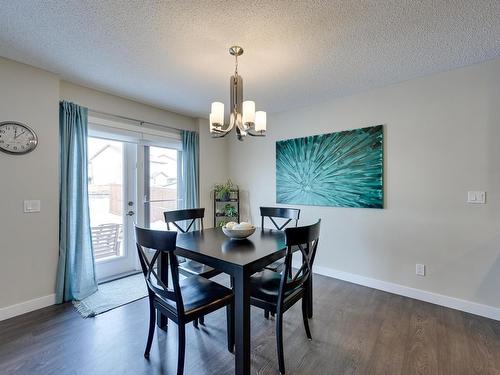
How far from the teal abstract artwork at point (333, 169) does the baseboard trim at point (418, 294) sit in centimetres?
92

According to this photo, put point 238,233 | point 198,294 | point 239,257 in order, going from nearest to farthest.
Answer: point 239,257 → point 198,294 → point 238,233

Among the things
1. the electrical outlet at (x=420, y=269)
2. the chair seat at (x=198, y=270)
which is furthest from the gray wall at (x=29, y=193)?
the electrical outlet at (x=420, y=269)

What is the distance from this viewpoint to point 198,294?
5.65ft

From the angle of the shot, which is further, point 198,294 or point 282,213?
point 282,213

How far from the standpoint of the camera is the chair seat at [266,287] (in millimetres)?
1738

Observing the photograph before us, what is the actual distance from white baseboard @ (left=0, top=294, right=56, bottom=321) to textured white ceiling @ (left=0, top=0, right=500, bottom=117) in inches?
91.5

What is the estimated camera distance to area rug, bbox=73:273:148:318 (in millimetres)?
2408

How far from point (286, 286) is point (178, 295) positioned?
73 centimetres

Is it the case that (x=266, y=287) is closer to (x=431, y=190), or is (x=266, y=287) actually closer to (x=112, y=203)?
(x=431, y=190)

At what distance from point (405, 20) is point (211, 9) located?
138 cm

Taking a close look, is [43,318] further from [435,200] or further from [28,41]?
[435,200]

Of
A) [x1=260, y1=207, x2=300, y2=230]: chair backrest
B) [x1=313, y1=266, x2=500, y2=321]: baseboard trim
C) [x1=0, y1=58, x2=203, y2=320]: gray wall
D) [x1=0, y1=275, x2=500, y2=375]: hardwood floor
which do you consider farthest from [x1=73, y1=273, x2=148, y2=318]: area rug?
[x1=313, y1=266, x2=500, y2=321]: baseboard trim

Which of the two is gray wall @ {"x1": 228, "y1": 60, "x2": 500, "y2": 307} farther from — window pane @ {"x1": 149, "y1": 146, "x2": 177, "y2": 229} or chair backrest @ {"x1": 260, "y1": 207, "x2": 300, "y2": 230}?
window pane @ {"x1": 149, "y1": 146, "x2": 177, "y2": 229}

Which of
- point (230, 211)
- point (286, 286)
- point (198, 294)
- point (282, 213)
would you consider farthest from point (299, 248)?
point (230, 211)
